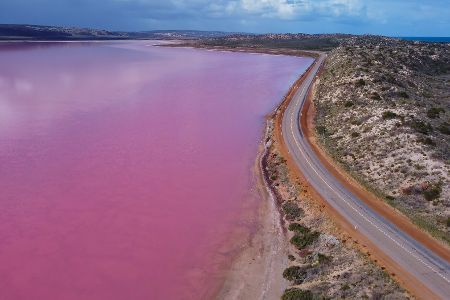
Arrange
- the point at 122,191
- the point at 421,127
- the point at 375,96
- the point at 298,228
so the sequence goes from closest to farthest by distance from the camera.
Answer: the point at 298,228 → the point at 122,191 → the point at 421,127 → the point at 375,96

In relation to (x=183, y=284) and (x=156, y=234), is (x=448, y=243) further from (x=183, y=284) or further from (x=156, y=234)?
(x=156, y=234)

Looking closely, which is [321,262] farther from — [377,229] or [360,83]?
[360,83]

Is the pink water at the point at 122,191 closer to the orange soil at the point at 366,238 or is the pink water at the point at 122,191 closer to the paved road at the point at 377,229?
the orange soil at the point at 366,238

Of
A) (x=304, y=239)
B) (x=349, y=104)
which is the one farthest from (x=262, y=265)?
(x=349, y=104)

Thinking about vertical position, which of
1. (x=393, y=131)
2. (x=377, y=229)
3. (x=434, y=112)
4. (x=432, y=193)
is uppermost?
(x=434, y=112)

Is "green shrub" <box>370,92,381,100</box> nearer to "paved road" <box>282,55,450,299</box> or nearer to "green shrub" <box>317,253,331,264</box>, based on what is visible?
"paved road" <box>282,55,450,299</box>

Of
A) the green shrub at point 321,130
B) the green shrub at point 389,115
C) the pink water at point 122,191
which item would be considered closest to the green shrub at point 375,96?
the green shrub at point 389,115
